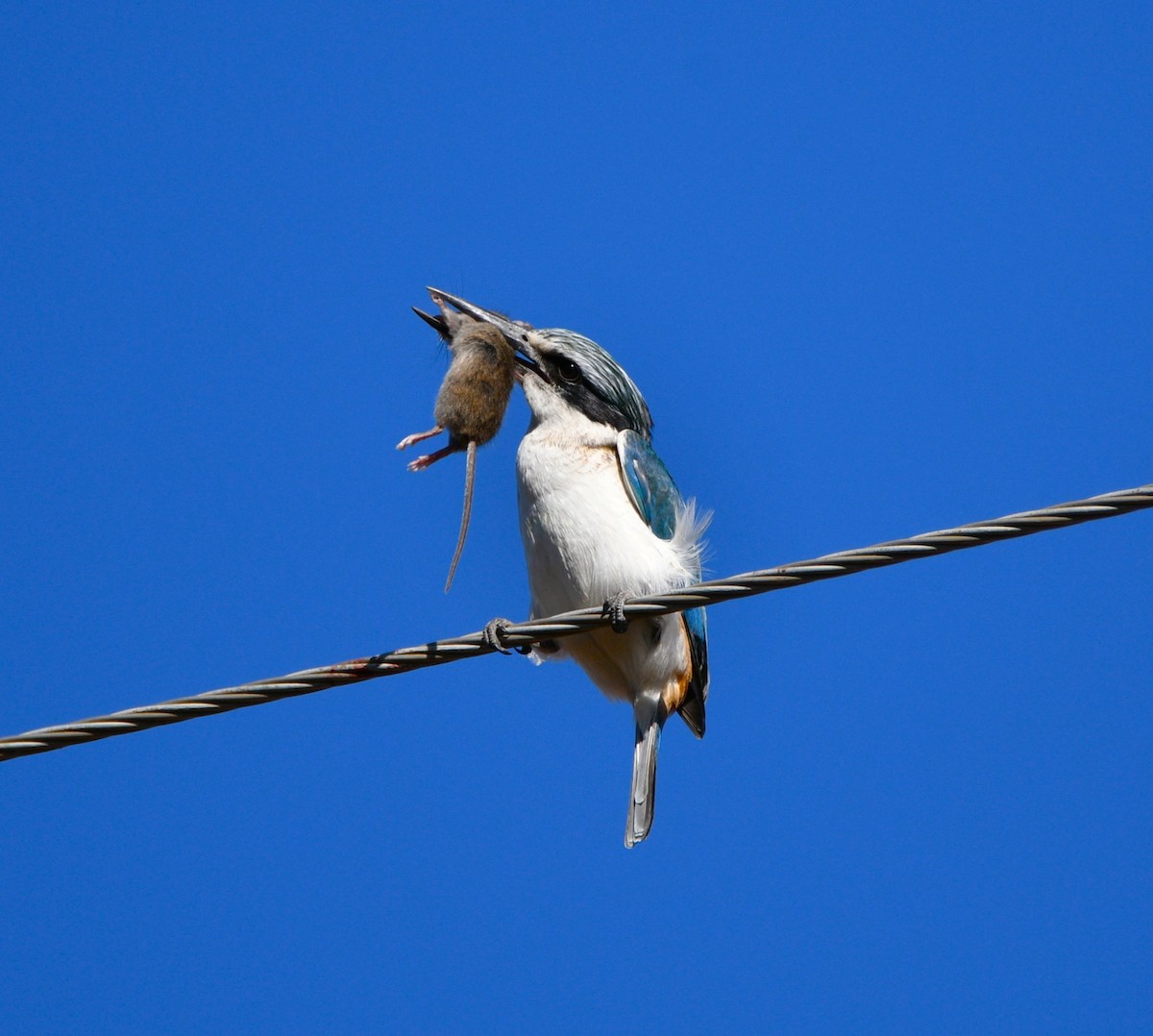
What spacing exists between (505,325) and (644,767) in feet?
6.79

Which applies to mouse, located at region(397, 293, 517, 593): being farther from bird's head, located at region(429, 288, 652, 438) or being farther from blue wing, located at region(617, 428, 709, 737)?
blue wing, located at region(617, 428, 709, 737)

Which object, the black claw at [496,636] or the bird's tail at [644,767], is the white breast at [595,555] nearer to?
the bird's tail at [644,767]

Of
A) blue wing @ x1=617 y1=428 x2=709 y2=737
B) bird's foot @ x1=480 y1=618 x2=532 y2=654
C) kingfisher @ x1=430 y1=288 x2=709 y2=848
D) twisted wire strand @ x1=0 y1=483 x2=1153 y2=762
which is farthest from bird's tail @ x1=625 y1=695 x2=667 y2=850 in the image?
twisted wire strand @ x1=0 y1=483 x2=1153 y2=762

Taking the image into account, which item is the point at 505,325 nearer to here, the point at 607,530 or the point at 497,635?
the point at 607,530

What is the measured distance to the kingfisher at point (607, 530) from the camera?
205 inches

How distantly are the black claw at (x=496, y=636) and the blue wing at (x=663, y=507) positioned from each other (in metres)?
1.08

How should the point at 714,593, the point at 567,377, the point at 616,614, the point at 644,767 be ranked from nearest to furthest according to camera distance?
the point at 714,593 → the point at 616,614 → the point at 644,767 → the point at 567,377

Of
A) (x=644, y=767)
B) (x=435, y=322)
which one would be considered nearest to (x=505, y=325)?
(x=435, y=322)

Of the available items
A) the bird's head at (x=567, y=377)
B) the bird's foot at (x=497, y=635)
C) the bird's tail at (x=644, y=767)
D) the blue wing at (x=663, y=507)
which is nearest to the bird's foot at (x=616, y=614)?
the bird's foot at (x=497, y=635)

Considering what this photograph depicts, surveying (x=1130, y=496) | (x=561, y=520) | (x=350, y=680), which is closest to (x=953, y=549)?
(x=1130, y=496)

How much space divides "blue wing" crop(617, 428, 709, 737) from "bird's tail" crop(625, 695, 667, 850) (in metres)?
0.19

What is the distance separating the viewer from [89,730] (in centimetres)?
339

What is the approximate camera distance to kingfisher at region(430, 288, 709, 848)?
5.20 meters

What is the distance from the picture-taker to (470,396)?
16.8ft
